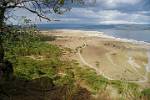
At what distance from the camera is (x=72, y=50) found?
74.0 meters

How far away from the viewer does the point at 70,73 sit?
147 ft

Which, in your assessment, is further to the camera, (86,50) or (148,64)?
(86,50)

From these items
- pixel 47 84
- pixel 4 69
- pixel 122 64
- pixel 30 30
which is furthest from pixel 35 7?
pixel 122 64

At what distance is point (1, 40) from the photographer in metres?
25.0

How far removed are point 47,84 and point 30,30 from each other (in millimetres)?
6512

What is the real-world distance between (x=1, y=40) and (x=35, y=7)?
269 cm

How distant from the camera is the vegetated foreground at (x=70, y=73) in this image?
25328 millimetres

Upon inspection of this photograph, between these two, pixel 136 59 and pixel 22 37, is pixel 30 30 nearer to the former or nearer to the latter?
pixel 22 37

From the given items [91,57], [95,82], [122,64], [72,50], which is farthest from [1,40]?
[72,50]

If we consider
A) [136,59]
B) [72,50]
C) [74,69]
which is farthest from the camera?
[72,50]

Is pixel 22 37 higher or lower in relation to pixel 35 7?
lower

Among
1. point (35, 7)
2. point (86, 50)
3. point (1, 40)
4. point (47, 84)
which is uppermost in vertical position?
point (35, 7)

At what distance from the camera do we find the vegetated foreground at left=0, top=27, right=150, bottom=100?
25.3 metres

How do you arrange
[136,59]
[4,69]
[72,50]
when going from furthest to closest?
[72,50] < [136,59] < [4,69]
